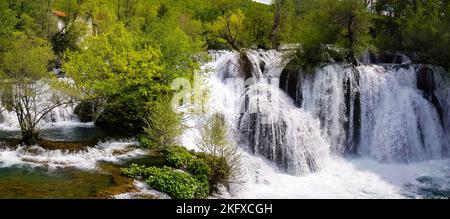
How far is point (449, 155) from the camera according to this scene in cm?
2462

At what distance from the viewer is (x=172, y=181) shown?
16031mm

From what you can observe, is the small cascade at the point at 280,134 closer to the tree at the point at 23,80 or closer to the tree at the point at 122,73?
the tree at the point at 122,73

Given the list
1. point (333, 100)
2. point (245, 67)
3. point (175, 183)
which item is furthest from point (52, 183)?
point (333, 100)

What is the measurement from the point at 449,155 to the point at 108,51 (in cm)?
1945

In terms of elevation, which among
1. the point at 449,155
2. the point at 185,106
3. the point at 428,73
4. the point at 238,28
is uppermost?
the point at 238,28

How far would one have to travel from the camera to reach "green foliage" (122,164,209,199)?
51.4ft

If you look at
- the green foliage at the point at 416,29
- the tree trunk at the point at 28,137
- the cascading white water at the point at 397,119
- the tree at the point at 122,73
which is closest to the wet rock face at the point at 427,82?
the cascading white water at the point at 397,119

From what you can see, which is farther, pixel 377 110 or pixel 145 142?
pixel 377 110

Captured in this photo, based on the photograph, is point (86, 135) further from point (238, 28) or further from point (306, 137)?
point (238, 28)

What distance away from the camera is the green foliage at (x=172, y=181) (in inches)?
616

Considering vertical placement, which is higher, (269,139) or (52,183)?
(269,139)

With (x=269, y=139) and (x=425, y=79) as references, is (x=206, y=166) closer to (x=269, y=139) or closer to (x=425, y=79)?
(x=269, y=139)

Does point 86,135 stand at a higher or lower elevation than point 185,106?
lower
